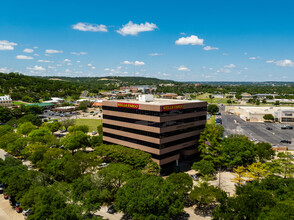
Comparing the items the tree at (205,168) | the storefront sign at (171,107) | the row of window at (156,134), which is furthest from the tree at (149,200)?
the storefront sign at (171,107)

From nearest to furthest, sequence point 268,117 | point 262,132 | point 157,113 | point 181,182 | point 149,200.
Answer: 1. point 149,200
2. point 181,182
3. point 157,113
4. point 262,132
5. point 268,117

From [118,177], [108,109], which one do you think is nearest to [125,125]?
[108,109]

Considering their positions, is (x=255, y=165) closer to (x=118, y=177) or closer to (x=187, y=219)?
(x=187, y=219)

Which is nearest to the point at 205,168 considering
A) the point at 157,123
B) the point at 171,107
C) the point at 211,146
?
the point at 211,146

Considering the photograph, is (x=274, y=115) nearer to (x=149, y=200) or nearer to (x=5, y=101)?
(x=149, y=200)

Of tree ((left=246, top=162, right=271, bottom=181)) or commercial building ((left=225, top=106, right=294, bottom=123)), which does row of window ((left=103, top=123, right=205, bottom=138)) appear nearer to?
tree ((left=246, top=162, right=271, bottom=181))

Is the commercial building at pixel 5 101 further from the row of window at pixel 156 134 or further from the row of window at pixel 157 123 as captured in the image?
the row of window at pixel 157 123

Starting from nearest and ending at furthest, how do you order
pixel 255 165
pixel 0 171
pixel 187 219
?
1. pixel 187 219
2. pixel 0 171
3. pixel 255 165
